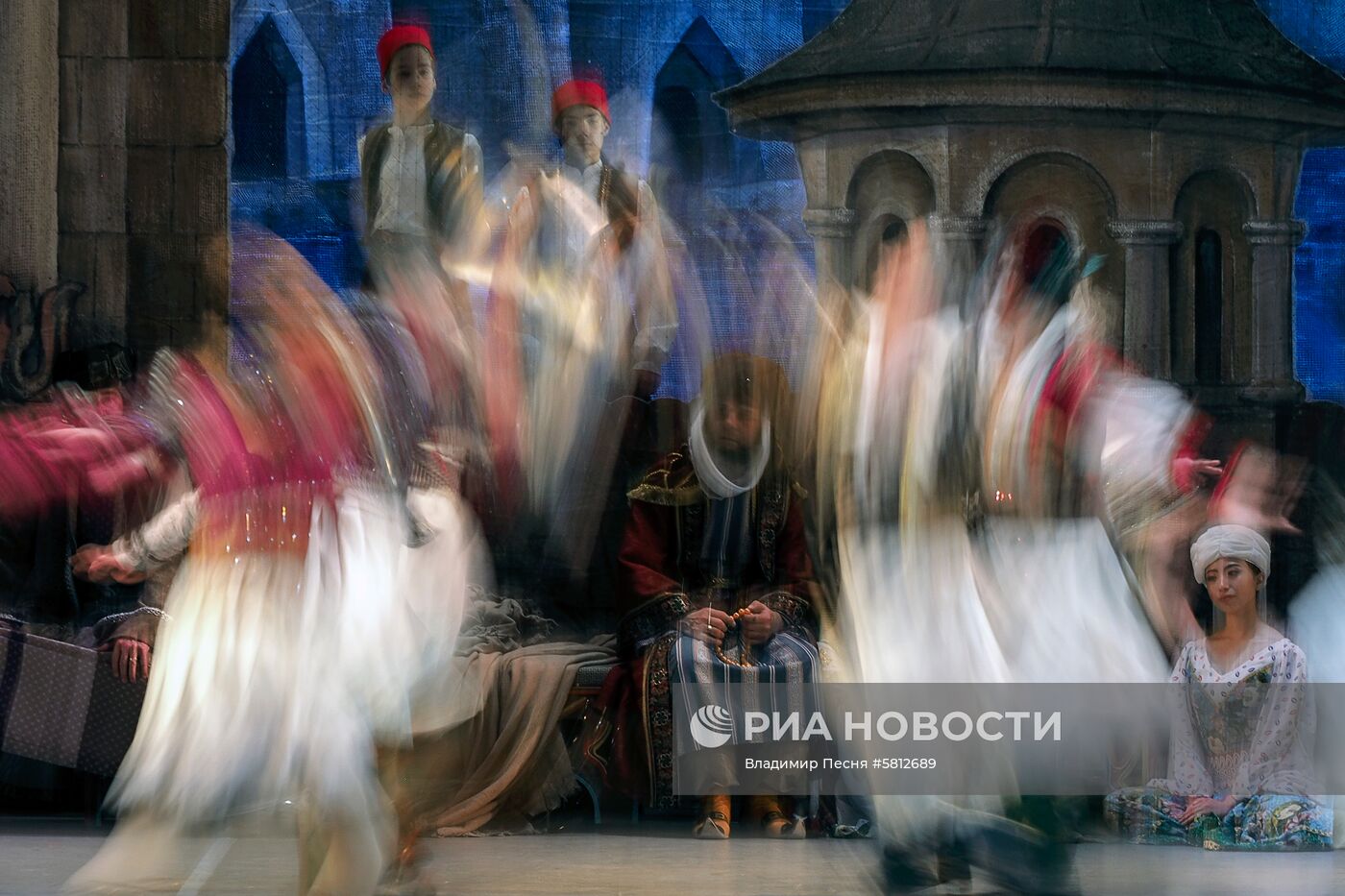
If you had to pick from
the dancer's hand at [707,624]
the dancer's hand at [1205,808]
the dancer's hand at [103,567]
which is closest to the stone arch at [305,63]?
the dancer's hand at [103,567]

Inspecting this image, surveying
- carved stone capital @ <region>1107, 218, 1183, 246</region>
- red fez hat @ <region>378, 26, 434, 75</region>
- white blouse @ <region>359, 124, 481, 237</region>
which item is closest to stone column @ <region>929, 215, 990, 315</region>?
carved stone capital @ <region>1107, 218, 1183, 246</region>

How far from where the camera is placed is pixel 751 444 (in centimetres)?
639

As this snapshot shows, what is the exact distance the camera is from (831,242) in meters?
6.64

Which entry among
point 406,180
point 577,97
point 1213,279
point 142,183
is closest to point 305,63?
point 406,180

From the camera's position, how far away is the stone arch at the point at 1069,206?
658 centimetres

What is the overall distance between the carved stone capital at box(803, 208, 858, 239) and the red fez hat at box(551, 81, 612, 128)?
0.73 meters

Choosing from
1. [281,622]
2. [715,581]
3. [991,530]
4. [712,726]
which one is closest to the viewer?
[281,622]

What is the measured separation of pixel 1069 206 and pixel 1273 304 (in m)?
0.73

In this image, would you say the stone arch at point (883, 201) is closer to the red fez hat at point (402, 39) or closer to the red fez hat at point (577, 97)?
the red fez hat at point (577, 97)

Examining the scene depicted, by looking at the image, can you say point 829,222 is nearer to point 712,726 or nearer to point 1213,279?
point 1213,279

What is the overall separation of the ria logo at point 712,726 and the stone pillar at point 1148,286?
178 cm

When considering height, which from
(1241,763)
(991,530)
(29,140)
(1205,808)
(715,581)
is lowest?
(1205,808)

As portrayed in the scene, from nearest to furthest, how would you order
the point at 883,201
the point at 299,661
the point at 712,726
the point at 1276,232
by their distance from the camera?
the point at 299,661, the point at 712,726, the point at 1276,232, the point at 883,201

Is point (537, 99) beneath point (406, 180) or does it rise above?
above
